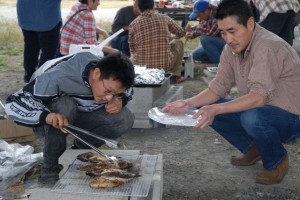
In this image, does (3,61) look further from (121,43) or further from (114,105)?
(114,105)

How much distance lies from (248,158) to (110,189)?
1515mm

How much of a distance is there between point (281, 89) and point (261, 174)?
629mm

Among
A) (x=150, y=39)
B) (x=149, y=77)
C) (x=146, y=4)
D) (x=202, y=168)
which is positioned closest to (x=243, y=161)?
(x=202, y=168)

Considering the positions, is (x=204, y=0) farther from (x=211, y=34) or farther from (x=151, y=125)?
(x=151, y=125)

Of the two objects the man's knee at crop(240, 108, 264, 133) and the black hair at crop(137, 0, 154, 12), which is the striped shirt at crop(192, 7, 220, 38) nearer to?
the black hair at crop(137, 0, 154, 12)

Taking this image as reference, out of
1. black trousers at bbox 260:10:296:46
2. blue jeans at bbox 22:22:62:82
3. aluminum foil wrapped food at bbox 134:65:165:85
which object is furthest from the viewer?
black trousers at bbox 260:10:296:46

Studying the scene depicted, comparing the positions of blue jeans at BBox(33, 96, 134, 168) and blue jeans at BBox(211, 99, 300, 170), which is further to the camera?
blue jeans at BBox(211, 99, 300, 170)

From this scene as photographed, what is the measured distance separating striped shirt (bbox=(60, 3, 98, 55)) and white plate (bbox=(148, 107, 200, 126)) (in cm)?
241

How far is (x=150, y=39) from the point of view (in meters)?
6.21

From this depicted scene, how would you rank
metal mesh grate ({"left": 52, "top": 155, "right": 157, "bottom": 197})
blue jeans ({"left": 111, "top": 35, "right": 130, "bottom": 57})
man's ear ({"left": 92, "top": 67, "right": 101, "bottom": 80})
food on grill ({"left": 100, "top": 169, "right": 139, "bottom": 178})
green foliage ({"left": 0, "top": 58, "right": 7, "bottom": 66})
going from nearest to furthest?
metal mesh grate ({"left": 52, "top": 155, "right": 157, "bottom": 197}) < food on grill ({"left": 100, "top": 169, "right": 139, "bottom": 178}) < man's ear ({"left": 92, "top": 67, "right": 101, "bottom": 80}) < blue jeans ({"left": 111, "top": 35, "right": 130, "bottom": 57}) < green foliage ({"left": 0, "top": 58, "right": 7, "bottom": 66})

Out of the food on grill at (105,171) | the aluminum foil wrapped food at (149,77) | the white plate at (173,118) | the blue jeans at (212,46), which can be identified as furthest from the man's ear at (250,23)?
the blue jeans at (212,46)

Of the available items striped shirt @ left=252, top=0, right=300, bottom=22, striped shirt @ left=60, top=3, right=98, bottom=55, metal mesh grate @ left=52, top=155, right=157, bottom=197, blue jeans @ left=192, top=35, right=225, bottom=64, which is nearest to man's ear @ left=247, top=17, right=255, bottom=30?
metal mesh grate @ left=52, top=155, right=157, bottom=197

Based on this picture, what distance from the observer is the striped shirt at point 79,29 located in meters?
5.83

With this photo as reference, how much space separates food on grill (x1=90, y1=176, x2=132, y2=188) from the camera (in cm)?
277
